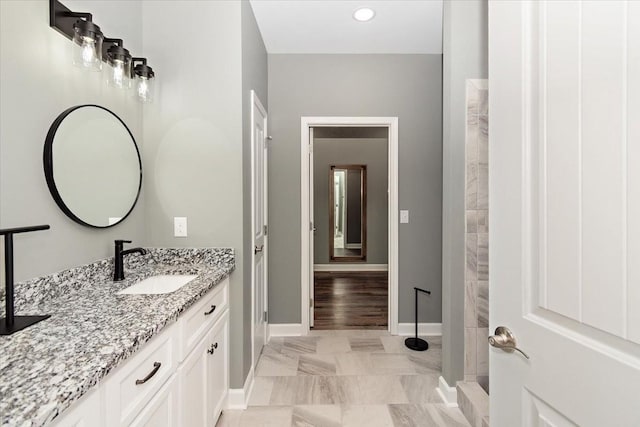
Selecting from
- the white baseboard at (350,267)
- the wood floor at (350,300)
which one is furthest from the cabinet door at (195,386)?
the white baseboard at (350,267)

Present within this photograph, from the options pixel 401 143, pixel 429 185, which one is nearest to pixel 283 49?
pixel 401 143

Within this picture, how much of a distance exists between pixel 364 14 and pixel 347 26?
0.67ft

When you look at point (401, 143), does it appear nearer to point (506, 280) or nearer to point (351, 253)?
point (506, 280)

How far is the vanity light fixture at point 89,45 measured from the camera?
4.34 feet

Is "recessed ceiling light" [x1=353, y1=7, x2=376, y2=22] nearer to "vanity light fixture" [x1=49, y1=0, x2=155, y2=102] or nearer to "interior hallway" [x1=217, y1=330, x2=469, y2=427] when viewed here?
"vanity light fixture" [x1=49, y1=0, x2=155, y2=102]

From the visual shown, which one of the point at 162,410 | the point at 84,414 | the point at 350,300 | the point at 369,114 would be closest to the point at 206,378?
the point at 162,410

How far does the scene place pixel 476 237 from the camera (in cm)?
203

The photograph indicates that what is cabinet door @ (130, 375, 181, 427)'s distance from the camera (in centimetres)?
101

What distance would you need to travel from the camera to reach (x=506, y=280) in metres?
0.88

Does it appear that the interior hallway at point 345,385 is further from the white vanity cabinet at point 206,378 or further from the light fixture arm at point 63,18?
the light fixture arm at point 63,18

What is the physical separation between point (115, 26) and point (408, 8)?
2.00 meters

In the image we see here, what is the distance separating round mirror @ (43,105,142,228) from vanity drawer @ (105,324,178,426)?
0.77 m

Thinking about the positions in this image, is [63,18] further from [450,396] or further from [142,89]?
[450,396]

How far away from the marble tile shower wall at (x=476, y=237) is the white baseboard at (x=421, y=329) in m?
1.07
